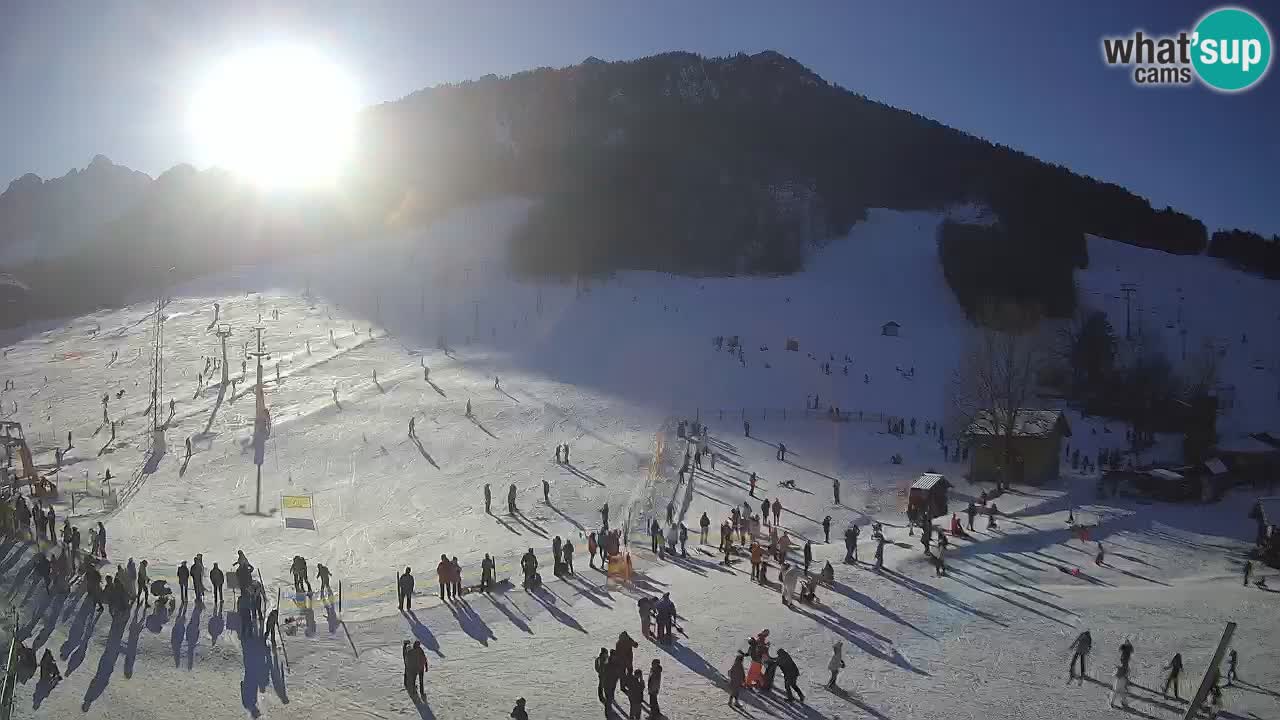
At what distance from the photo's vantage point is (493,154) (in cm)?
8638

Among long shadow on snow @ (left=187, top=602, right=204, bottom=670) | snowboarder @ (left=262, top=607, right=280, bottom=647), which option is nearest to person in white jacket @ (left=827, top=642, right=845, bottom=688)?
snowboarder @ (left=262, top=607, right=280, bottom=647)

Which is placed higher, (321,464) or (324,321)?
(324,321)

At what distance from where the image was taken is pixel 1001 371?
34.0m

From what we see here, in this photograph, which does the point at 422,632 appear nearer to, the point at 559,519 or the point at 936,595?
the point at 559,519

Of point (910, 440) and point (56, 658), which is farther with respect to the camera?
point (910, 440)

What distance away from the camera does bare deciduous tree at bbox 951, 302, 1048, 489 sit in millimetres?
27031

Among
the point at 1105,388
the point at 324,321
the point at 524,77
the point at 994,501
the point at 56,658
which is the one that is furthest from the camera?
the point at 524,77

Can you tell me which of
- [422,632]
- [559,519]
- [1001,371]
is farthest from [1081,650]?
[1001,371]

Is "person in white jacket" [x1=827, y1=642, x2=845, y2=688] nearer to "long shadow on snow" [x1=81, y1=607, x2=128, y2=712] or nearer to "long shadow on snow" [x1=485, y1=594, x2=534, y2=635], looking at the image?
"long shadow on snow" [x1=485, y1=594, x2=534, y2=635]

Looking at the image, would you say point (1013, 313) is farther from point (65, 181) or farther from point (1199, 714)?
point (65, 181)

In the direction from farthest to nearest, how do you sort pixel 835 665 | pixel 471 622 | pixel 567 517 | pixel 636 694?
pixel 567 517 < pixel 471 622 < pixel 835 665 < pixel 636 694

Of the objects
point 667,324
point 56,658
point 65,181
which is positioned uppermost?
point 65,181

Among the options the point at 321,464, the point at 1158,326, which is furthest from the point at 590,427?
the point at 1158,326

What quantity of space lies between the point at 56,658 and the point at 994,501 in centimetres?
2207
